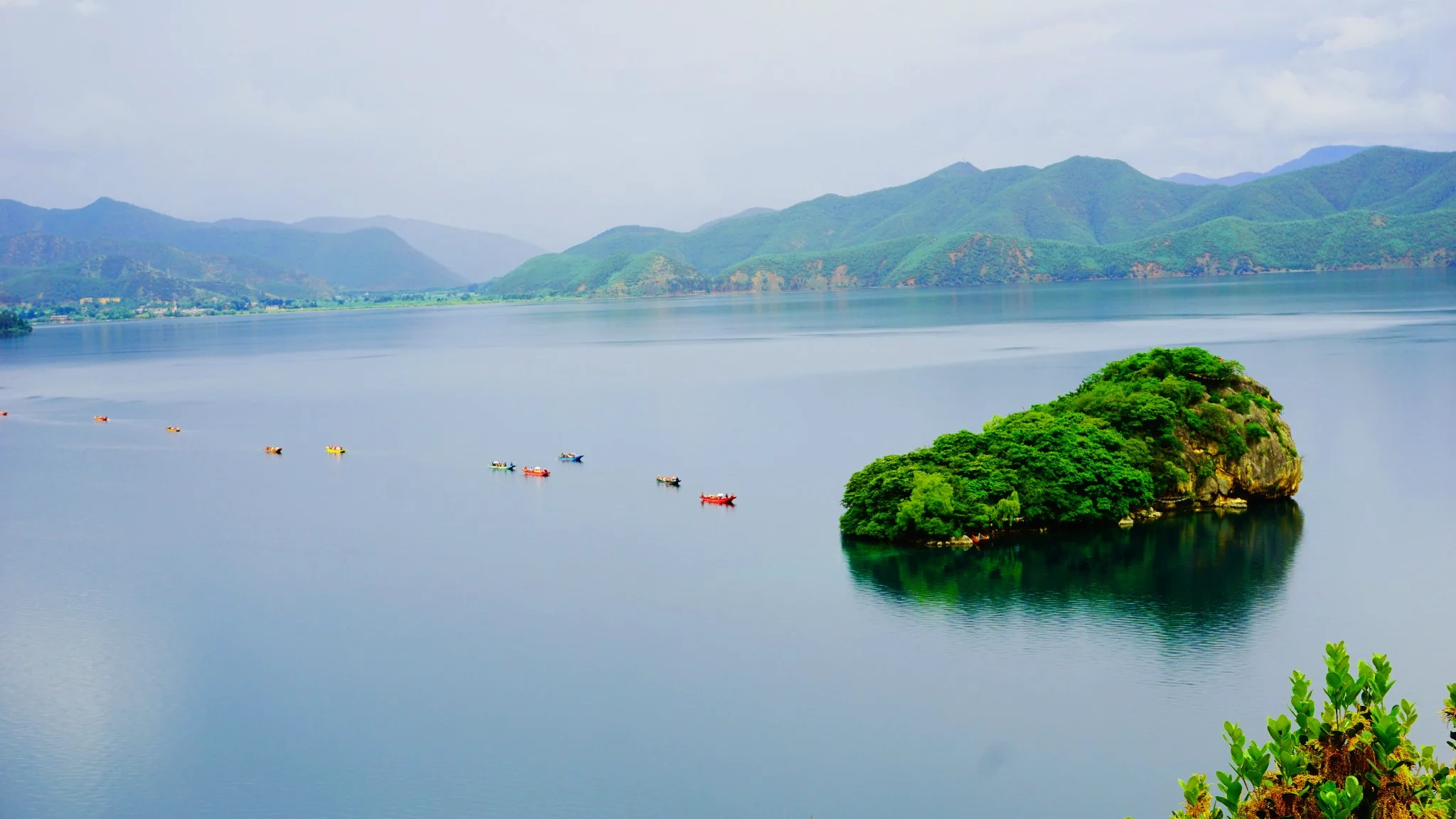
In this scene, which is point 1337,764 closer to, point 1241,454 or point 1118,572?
point 1118,572

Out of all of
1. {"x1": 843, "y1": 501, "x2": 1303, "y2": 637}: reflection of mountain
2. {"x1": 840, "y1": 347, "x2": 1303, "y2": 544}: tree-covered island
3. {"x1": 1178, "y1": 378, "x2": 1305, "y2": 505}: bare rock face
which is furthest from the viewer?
{"x1": 1178, "y1": 378, "x2": 1305, "y2": 505}: bare rock face

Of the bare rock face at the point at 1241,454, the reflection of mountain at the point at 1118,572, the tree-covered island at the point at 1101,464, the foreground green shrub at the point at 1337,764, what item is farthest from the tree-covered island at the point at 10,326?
the foreground green shrub at the point at 1337,764

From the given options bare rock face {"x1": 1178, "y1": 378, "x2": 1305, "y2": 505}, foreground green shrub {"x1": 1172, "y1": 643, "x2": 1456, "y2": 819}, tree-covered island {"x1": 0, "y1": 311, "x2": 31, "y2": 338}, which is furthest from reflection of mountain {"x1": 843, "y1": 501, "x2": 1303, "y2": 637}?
tree-covered island {"x1": 0, "y1": 311, "x2": 31, "y2": 338}

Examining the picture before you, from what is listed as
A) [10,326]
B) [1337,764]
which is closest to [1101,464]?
[1337,764]

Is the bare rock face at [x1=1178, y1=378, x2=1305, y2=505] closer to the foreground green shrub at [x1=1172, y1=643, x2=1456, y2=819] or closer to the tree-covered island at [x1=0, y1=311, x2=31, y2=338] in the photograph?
the foreground green shrub at [x1=1172, y1=643, x2=1456, y2=819]

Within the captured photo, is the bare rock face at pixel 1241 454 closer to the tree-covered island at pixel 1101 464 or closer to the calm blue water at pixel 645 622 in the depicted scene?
the tree-covered island at pixel 1101 464
